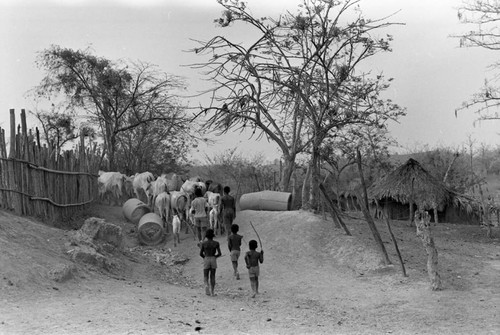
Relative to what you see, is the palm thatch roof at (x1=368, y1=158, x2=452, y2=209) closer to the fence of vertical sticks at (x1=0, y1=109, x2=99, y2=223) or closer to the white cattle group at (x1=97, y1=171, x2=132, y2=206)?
the white cattle group at (x1=97, y1=171, x2=132, y2=206)

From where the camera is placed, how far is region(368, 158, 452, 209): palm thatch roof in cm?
1794

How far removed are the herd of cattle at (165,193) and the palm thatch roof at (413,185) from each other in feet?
19.8

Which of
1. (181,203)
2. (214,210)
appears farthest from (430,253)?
(181,203)

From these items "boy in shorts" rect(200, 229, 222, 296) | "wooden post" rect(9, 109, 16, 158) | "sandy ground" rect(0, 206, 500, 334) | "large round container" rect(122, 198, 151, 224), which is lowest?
"sandy ground" rect(0, 206, 500, 334)

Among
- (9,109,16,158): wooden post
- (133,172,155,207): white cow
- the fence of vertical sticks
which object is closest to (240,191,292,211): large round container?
(133,172,155,207): white cow

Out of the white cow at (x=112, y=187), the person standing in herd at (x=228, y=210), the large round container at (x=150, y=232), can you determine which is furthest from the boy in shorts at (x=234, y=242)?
the white cow at (x=112, y=187)

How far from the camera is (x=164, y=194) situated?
16.4 metres

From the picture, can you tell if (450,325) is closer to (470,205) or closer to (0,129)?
(0,129)

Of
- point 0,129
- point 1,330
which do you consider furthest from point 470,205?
point 1,330

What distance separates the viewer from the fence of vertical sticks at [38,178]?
11.6 m

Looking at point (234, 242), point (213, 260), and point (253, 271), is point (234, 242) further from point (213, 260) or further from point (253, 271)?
point (213, 260)

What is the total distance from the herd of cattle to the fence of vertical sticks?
237 centimetres

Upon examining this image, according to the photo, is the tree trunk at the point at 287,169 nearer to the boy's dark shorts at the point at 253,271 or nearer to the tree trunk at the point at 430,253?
the tree trunk at the point at 430,253

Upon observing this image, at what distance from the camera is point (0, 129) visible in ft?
37.3
